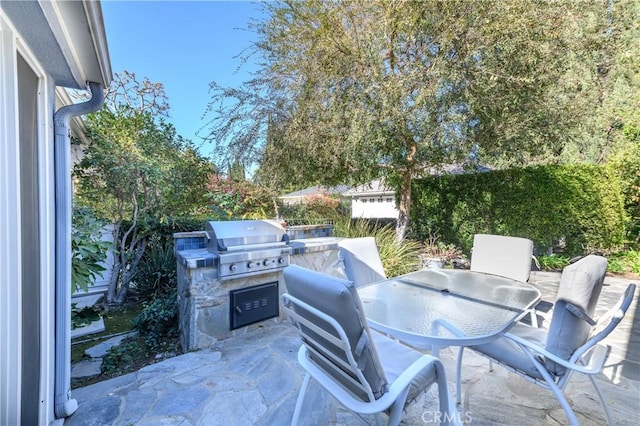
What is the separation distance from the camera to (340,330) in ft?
4.66

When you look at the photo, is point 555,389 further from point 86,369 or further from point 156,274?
point 156,274

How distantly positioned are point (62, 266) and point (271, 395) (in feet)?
6.47

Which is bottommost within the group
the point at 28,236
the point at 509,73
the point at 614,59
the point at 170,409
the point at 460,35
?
the point at 170,409

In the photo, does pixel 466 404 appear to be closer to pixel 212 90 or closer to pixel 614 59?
pixel 212 90

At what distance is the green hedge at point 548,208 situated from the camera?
6871 millimetres

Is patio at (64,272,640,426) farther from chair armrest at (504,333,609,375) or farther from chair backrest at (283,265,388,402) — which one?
chair backrest at (283,265,388,402)

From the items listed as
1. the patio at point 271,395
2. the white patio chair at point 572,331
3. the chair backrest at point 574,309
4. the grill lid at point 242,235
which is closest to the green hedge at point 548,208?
the patio at point 271,395

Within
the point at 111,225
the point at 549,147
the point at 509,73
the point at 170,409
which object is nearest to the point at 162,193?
the point at 111,225

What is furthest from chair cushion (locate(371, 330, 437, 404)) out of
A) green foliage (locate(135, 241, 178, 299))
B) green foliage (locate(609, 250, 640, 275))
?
green foliage (locate(609, 250, 640, 275))

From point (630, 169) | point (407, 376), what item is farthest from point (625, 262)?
point (407, 376)

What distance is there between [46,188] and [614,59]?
1545 centimetres

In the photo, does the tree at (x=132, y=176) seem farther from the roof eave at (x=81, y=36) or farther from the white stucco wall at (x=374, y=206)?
the white stucco wall at (x=374, y=206)

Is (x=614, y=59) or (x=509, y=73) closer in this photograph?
(x=509, y=73)

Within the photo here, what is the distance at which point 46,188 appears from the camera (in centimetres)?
200
